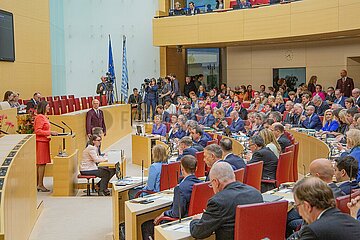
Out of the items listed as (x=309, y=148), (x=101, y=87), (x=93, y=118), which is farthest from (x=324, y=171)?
(x=101, y=87)

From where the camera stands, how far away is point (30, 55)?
17.5 m

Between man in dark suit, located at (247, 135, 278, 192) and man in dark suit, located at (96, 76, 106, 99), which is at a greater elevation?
man in dark suit, located at (96, 76, 106, 99)

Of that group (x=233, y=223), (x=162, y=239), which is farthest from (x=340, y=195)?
(x=162, y=239)

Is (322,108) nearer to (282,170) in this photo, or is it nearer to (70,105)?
(282,170)

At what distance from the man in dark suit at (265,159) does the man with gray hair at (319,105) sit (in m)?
5.64

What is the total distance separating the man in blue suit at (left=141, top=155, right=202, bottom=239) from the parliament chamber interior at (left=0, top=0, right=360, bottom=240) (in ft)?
0.05

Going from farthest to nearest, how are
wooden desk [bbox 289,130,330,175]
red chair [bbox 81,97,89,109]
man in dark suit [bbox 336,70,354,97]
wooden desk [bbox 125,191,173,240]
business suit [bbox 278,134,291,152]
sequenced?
red chair [bbox 81,97,89,109]
man in dark suit [bbox 336,70,354,97]
wooden desk [bbox 289,130,330,175]
business suit [bbox 278,134,291,152]
wooden desk [bbox 125,191,173,240]

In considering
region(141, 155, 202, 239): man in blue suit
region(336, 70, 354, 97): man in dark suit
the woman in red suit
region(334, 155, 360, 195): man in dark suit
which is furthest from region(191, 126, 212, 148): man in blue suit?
region(336, 70, 354, 97): man in dark suit

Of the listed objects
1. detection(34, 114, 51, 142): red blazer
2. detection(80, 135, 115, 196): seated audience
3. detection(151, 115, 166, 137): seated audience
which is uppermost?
detection(34, 114, 51, 142): red blazer

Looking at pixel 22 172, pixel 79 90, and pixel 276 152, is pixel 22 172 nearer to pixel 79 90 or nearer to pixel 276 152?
pixel 276 152

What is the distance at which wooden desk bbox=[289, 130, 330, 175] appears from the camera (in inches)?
372

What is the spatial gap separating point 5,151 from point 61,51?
1592 cm

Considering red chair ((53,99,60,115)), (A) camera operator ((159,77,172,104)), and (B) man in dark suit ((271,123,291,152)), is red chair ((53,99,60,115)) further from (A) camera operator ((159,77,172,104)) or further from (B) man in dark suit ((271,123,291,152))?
(B) man in dark suit ((271,123,291,152))

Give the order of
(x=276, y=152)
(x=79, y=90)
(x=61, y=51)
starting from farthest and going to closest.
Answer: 1. (x=79, y=90)
2. (x=61, y=51)
3. (x=276, y=152)
